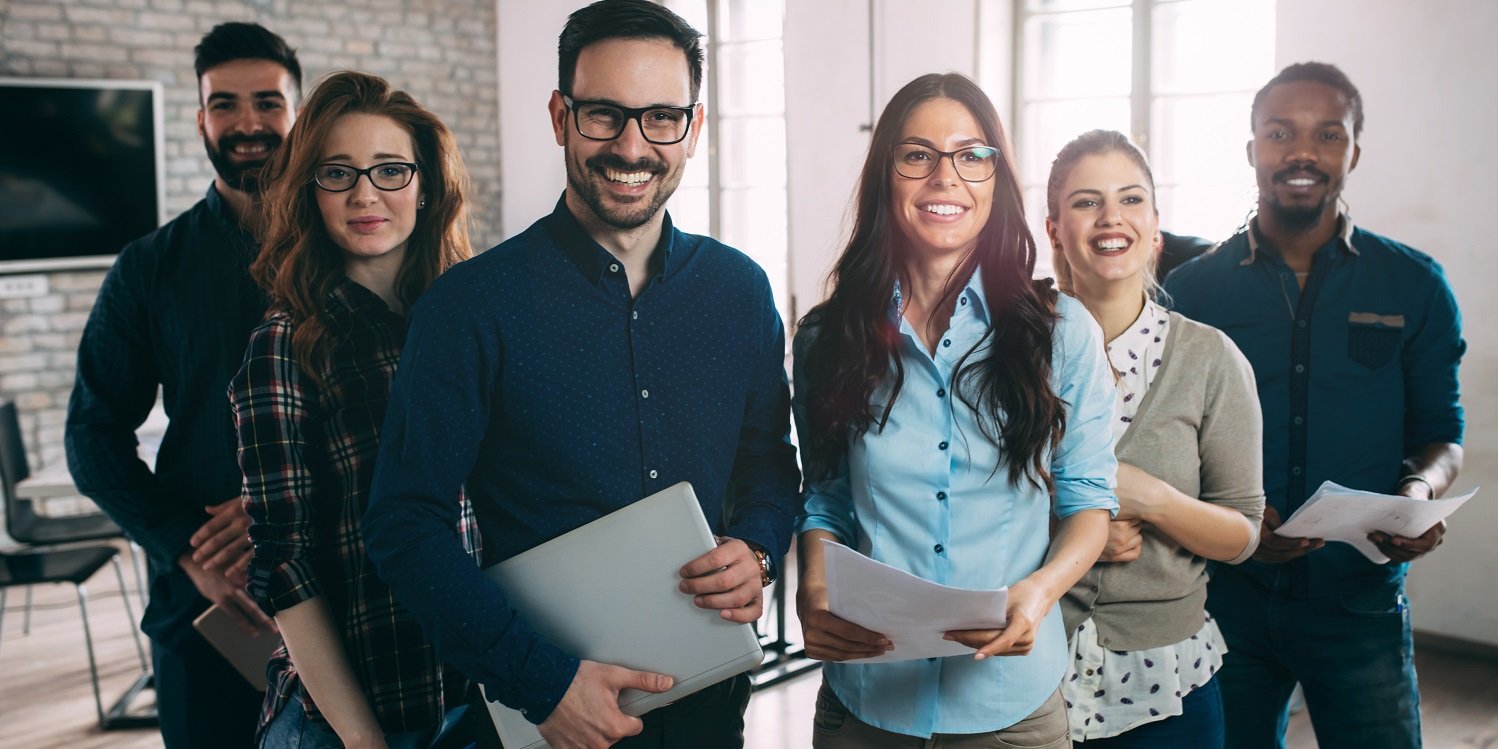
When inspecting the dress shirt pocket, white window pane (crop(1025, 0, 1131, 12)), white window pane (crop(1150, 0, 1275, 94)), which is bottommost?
the dress shirt pocket

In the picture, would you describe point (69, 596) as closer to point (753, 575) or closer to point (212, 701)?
point (212, 701)

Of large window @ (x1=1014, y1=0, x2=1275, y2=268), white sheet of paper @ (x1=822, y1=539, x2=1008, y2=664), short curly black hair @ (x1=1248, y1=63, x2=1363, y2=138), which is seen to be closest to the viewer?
white sheet of paper @ (x1=822, y1=539, x2=1008, y2=664)

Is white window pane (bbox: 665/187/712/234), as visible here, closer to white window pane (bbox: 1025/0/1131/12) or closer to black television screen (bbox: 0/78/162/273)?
white window pane (bbox: 1025/0/1131/12)

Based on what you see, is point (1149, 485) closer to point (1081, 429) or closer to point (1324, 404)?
point (1081, 429)

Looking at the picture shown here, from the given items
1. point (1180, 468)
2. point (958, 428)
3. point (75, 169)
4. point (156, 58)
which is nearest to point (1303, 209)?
point (1180, 468)

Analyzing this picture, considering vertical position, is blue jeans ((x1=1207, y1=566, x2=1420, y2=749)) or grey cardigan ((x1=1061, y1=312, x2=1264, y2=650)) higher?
grey cardigan ((x1=1061, y1=312, x2=1264, y2=650))

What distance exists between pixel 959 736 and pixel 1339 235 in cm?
145

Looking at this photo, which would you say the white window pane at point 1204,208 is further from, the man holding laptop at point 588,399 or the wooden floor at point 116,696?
the man holding laptop at point 588,399

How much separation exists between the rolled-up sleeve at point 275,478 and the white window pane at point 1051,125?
4213 millimetres

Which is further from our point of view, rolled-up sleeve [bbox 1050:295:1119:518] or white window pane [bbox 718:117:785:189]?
white window pane [bbox 718:117:785:189]

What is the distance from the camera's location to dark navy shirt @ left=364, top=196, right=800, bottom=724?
1.33 metres

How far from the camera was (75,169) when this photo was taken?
19.1ft

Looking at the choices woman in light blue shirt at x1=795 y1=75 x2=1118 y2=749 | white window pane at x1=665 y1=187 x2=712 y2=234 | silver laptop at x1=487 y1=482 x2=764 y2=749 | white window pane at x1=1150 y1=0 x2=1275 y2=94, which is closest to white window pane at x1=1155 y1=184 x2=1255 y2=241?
white window pane at x1=1150 y1=0 x2=1275 y2=94

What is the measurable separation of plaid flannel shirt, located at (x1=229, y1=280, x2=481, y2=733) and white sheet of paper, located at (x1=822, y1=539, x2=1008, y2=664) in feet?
1.75
